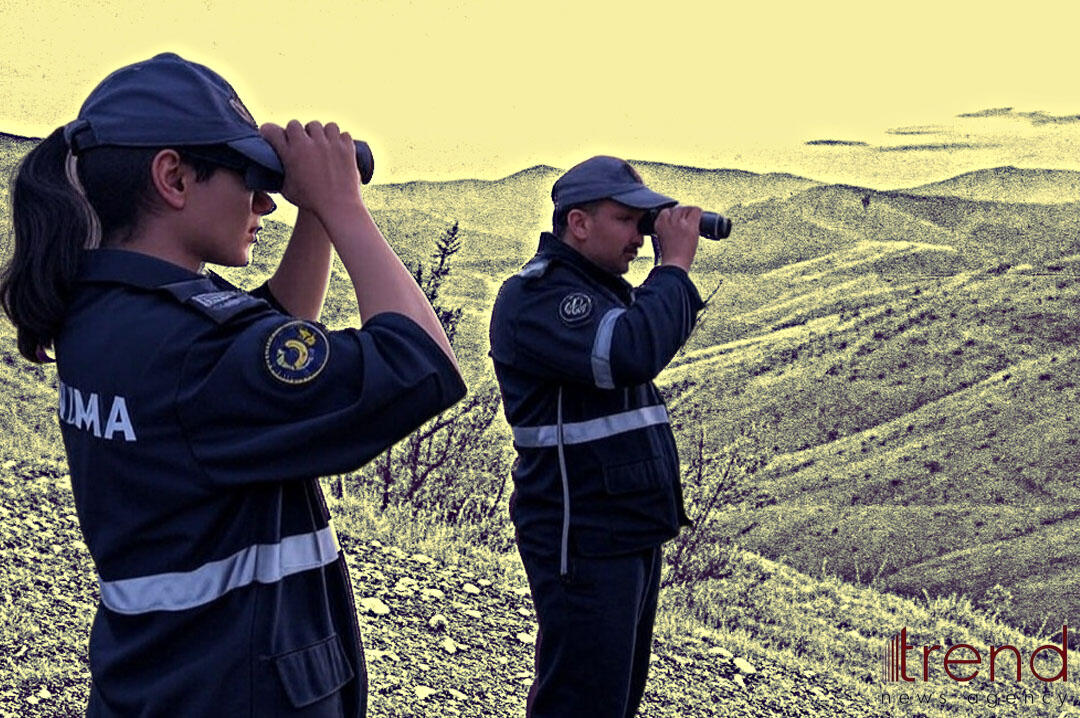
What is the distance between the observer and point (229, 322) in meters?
1.58

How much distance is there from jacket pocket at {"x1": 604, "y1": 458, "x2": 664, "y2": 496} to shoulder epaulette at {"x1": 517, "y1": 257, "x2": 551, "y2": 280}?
19.1 inches

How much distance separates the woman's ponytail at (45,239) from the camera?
165cm

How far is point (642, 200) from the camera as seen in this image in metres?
3.36

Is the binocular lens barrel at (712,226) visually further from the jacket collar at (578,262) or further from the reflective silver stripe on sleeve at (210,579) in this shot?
the reflective silver stripe on sleeve at (210,579)

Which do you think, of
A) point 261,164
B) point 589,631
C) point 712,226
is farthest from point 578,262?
point 261,164

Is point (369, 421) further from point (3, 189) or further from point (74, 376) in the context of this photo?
point (3, 189)

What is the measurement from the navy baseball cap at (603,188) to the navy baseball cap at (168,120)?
5.70 feet

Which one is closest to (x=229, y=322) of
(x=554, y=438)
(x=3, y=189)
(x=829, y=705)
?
(x=554, y=438)

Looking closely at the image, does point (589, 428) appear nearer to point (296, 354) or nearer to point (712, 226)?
point (712, 226)

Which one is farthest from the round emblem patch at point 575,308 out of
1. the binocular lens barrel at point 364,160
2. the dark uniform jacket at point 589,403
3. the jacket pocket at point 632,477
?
the binocular lens barrel at point 364,160

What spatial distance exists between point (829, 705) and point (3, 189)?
5370 mm

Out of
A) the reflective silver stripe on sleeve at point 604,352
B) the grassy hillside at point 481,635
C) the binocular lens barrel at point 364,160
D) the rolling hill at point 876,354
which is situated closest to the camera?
the binocular lens barrel at point 364,160

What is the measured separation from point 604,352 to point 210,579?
60.3 inches

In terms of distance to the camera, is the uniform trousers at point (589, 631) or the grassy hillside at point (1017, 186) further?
the grassy hillside at point (1017, 186)
